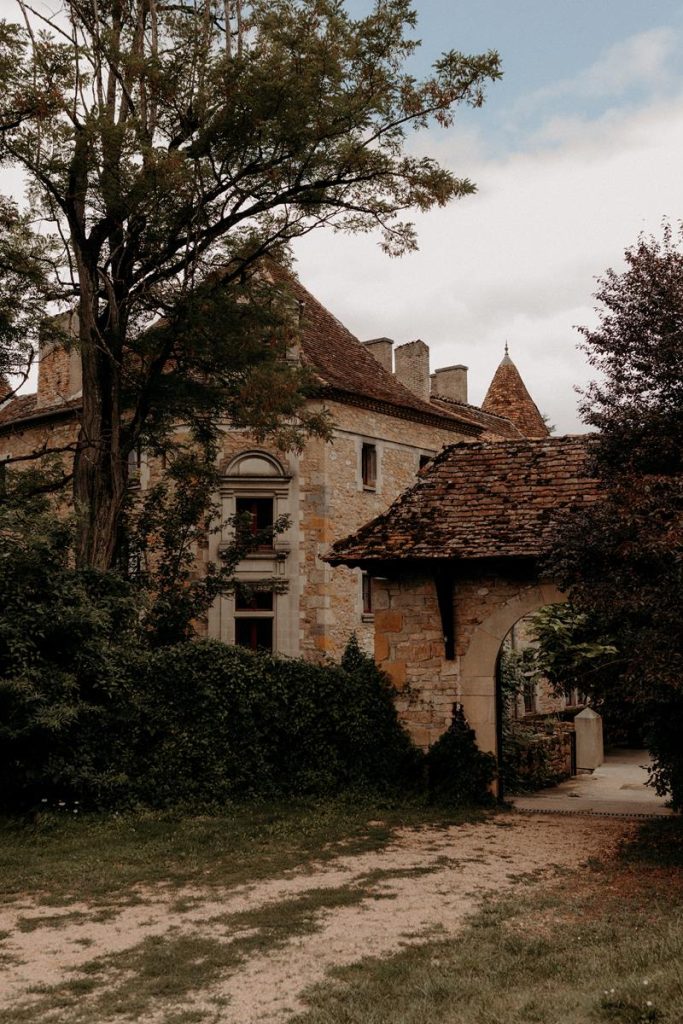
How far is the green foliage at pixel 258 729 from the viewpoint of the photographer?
11.3m

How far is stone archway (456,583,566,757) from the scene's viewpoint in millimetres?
11656

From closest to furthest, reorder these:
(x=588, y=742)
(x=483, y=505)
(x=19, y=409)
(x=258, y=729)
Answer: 1. (x=258, y=729)
2. (x=483, y=505)
3. (x=588, y=742)
4. (x=19, y=409)

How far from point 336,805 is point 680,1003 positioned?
271 inches

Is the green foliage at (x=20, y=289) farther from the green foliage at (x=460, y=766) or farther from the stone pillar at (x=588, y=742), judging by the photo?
the stone pillar at (x=588, y=742)

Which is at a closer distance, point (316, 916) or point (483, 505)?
point (316, 916)

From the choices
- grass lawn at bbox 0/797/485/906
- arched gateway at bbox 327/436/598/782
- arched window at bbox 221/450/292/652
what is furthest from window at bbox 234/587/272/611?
grass lawn at bbox 0/797/485/906

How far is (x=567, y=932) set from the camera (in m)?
6.38

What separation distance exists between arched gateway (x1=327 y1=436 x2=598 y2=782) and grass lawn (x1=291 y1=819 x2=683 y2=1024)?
4270 millimetres

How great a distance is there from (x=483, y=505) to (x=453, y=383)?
→ 2093 centimetres

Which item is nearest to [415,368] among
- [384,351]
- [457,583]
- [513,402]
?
[384,351]

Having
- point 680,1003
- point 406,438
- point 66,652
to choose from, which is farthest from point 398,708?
point 406,438

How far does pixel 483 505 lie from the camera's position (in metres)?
12.4

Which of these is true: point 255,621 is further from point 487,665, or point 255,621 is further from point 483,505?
point 487,665

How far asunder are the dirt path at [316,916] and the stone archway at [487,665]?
1796mm
